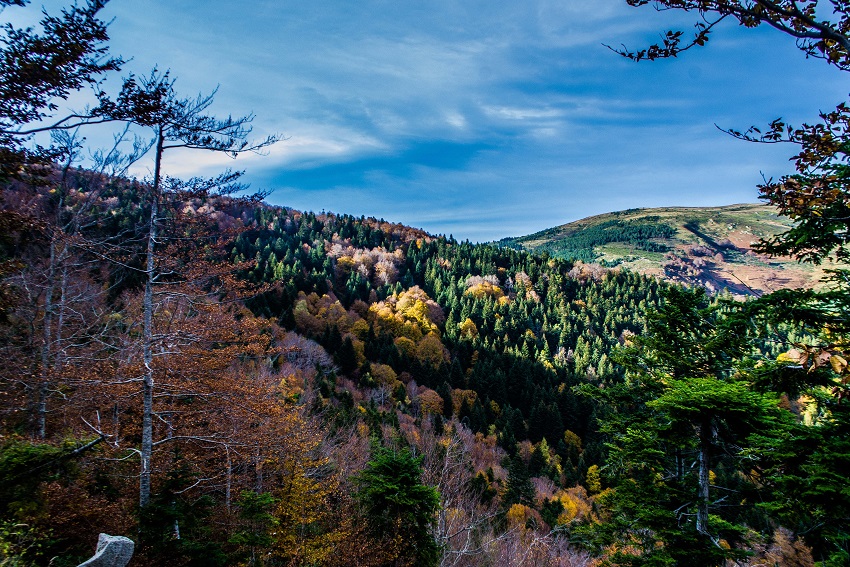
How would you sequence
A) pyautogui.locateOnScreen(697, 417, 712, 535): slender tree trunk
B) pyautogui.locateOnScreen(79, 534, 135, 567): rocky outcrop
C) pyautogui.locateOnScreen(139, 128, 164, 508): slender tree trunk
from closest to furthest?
pyautogui.locateOnScreen(79, 534, 135, 567): rocky outcrop, pyautogui.locateOnScreen(139, 128, 164, 508): slender tree trunk, pyautogui.locateOnScreen(697, 417, 712, 535): slender tree trunk

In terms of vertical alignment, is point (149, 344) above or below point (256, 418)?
above

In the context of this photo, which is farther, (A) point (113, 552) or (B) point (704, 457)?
(B) point (704, 457)

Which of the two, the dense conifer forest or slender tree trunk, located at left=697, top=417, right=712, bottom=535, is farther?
slender tree trunk, located at left=697, top=417, right=712, bottom=535

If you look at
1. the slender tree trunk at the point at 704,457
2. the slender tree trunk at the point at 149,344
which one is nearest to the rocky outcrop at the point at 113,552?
the slender tree trunk at the point at 149,344

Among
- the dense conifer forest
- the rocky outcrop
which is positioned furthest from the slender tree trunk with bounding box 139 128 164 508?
the rocky outcrop

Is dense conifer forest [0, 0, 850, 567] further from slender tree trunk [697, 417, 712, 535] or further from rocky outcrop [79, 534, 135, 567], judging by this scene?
rocky outcrop [79, 534, 135, 567]

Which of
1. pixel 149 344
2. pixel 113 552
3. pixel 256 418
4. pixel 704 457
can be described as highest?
pixel 149 344

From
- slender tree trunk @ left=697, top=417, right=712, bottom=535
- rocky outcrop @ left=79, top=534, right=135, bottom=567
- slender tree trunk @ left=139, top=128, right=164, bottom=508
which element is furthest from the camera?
slender tree trunk @ left=697, top=417, right=712, bottom=535

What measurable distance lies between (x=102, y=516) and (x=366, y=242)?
13831 cm

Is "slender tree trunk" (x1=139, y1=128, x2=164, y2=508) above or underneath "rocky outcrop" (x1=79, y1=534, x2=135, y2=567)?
above

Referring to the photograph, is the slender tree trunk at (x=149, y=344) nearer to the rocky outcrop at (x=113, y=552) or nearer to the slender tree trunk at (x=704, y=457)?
the rocky outcrop at (x=113, y=552)

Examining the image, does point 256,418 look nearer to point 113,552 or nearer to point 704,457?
point 113,552

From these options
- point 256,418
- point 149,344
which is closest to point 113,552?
point 149,344

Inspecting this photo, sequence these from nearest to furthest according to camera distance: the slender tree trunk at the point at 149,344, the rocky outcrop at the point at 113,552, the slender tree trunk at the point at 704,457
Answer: the rocky outcrop at the point at 113,552 → the slender tree trunk at the point at 149,344 → the slender tree trunk at the point at 704,457
